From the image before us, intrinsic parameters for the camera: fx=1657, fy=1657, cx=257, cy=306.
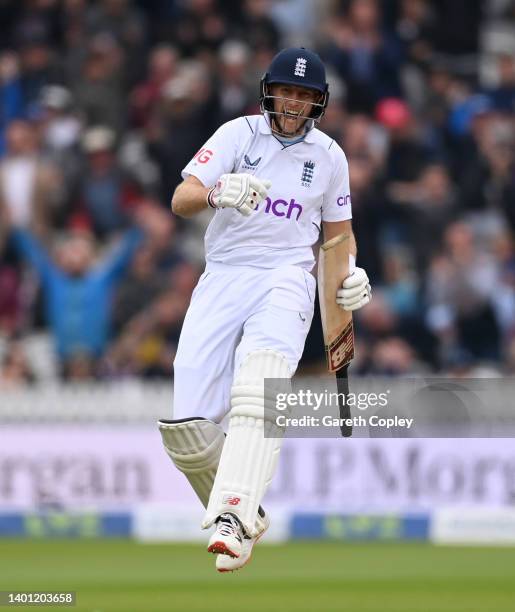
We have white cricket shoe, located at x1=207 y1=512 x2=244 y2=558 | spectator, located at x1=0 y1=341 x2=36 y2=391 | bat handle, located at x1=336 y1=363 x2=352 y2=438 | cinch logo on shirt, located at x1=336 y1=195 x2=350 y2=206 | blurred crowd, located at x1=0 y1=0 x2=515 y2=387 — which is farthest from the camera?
spectator, located at x1=0 y1=341 x2=36 y2=391

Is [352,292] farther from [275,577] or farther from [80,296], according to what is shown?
[80,296]

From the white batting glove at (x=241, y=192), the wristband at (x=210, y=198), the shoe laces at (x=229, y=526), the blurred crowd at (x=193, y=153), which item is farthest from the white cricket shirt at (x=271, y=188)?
the blurred crowd at (x=193, y=153)

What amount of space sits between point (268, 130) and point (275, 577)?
283 centimetres

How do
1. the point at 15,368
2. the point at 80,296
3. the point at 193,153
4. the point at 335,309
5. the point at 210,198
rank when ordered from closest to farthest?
the point at 210,198 → the point at 335,309 → the point at 80,296 → the point at 15,368 → the point at 193,153

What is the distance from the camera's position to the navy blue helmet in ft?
21.2

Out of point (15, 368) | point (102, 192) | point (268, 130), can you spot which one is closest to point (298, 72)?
point (268, 130)

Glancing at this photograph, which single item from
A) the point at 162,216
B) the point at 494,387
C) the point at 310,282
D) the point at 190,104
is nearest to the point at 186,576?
the point at 310,282

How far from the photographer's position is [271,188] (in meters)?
6.57

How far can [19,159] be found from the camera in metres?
12.6

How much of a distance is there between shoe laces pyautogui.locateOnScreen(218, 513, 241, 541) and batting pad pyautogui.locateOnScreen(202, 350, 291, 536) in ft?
0.07

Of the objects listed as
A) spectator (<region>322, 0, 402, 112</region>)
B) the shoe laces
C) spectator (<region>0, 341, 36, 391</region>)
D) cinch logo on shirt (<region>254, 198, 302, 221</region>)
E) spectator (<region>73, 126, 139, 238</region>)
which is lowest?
the shoe laces

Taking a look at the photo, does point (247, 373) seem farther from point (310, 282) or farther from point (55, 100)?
point (55, 100)

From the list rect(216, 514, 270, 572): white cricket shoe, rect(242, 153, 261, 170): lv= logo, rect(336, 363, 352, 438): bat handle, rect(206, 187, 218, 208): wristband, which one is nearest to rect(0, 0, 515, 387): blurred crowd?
rect(336, 363, 352, 438): bat handle

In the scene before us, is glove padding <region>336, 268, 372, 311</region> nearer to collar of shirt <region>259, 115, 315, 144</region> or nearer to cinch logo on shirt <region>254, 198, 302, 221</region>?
cinch logo on shirt <region>254, 198, 302, 221</region>
